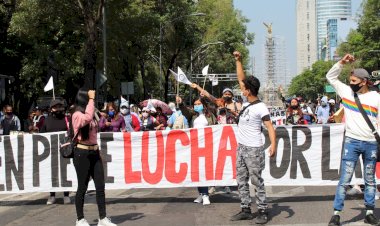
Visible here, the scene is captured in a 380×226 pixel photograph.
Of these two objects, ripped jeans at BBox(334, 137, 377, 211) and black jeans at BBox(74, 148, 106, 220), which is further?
black jeans at BBox(74, 148, 106, 220)

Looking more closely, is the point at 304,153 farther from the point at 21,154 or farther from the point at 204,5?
the point at 204,5

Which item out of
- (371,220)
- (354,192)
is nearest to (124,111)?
(354,192)

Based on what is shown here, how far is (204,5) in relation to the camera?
63.2 metres

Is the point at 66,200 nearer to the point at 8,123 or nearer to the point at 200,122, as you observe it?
the point at 200,122

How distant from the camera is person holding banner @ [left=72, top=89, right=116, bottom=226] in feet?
22.5

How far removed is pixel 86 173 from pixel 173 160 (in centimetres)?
235

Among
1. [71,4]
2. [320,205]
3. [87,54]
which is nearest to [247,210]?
[320,205]

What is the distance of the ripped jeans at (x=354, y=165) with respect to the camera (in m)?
6.70

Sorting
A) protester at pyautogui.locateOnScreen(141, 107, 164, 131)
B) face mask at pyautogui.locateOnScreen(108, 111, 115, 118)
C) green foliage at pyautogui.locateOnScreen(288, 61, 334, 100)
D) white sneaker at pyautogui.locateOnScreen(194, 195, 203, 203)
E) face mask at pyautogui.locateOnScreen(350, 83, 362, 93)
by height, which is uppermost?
green foliage at pyautogui.locateOnScreen(288, 61, 334, 100)

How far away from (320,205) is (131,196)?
126 inches

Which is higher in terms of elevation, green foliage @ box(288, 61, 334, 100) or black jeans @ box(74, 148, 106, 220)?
green foliage @ box(288, 61, 334, 100)

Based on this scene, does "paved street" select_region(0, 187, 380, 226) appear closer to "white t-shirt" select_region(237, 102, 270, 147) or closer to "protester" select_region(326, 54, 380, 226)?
"protester" select_region(326, 54, 380, 226)

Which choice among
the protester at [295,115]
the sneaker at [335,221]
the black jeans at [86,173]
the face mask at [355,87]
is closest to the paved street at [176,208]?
the sneaker at [335,221]

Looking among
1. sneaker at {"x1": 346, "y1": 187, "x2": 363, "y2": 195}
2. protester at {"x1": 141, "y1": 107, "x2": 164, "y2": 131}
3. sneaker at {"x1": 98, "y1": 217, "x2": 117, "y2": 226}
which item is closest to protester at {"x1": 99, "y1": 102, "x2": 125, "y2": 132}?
protester at {"x1": 141, "y1": 107, "x2": 164, "y2": 131}
